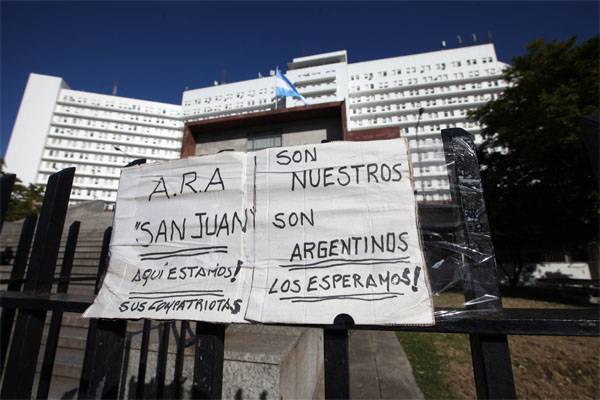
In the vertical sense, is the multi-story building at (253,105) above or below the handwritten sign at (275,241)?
above

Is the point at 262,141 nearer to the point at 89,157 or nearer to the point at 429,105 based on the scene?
the point at 429,105

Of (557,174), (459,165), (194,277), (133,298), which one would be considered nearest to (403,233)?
(459,165)

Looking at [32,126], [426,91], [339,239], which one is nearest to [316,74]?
[426,91]

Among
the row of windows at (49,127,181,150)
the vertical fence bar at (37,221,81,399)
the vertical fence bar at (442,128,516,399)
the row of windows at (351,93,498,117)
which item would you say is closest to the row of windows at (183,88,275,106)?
the row of windows at (49,127,181,150)

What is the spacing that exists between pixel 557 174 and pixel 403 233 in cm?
1714

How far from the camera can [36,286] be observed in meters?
1.16

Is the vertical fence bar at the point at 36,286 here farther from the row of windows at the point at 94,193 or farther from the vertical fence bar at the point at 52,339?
the row of windows at the point at 94,193

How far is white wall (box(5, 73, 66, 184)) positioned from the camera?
54688 mm

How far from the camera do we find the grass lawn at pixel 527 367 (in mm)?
3352

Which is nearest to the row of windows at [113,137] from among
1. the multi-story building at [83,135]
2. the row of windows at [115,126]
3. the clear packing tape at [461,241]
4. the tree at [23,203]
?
the multi-story building at [83,135]

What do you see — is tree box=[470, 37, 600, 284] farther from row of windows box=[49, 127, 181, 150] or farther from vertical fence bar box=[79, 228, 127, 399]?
row of windows box=[49, 127, 181, 150]

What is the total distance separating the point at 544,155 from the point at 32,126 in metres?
80.5

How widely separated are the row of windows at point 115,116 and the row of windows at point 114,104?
1.29 metres

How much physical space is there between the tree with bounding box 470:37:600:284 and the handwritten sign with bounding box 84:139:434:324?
614 inches
